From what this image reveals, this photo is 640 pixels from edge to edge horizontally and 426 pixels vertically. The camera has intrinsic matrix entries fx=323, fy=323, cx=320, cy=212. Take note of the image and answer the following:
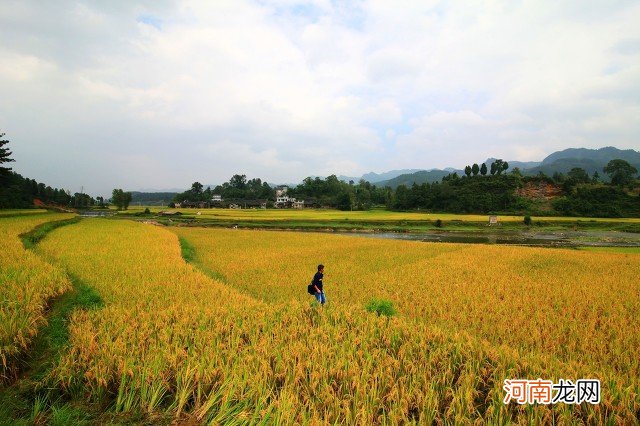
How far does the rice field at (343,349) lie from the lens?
3459mm

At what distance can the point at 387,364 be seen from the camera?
426 cm

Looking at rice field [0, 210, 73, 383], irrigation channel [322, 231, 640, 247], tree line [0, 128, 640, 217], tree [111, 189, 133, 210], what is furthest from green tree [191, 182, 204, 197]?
rice field [0, 210, 73, 383]

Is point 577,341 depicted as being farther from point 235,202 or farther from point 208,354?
point 235,202

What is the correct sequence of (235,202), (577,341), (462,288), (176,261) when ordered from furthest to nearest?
1. (235,202)
2. (176,261)
3. (462,288)
4. (577,341)

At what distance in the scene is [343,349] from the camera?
4.55 m

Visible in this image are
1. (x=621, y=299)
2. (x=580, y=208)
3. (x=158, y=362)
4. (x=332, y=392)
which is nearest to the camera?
(x=332, y=392)

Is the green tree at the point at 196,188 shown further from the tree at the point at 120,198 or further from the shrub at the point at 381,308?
the shrub at the point at 381,308

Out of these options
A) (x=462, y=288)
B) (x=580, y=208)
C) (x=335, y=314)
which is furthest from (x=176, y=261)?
(x=580, y=208)

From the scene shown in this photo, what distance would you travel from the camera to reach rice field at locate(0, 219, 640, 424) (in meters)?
3.46

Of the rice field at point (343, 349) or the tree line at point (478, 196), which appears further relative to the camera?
the tree line at point (478, 196)

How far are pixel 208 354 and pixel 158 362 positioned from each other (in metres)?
0.61

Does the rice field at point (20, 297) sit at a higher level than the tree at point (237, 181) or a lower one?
lower

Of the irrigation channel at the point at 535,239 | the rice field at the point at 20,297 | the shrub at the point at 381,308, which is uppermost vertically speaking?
the rice field at the point at 20,297

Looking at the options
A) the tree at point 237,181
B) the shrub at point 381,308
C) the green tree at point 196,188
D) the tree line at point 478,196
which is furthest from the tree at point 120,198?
the shrub at point 381,308
